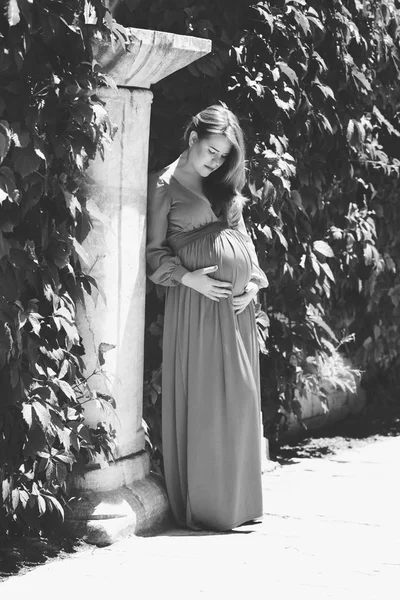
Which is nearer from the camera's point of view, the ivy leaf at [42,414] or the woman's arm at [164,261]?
the ivy leaf at [42,414]

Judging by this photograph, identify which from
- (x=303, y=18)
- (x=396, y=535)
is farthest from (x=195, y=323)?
(x=303, y=18)

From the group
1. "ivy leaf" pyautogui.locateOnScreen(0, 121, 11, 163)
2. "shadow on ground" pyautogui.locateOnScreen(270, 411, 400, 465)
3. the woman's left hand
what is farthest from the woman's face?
"shadow on ground" pyautogui.locateOnScreen(270, 411, 400, 465)

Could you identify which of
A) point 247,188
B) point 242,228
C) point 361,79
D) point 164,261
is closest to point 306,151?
point 361,79

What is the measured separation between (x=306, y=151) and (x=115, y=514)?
2.29 m

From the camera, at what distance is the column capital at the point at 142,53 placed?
3.81 m

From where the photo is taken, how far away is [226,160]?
167 inches

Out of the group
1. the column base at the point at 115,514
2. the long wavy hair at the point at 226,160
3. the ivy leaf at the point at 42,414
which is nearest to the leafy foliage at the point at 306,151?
the long wavy hair at the point at 226,160

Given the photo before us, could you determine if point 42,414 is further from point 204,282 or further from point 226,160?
point 226,160

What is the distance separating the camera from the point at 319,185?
5.55 meters

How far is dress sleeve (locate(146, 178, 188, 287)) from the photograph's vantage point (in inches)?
166

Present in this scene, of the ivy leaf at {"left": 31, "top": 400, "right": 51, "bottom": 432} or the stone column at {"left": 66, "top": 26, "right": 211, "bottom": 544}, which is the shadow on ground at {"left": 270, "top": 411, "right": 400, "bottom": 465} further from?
the ivy leaf at {"left": 31, "top": 400, "right": 51, "bottom": 432}

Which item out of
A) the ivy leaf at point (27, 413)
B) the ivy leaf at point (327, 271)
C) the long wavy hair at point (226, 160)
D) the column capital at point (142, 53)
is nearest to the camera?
the ivy leaf at point (27, 413)

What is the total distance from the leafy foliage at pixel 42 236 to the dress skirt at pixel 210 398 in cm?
51

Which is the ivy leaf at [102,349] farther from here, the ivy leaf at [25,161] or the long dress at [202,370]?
the ivy leaf at [25,161]
